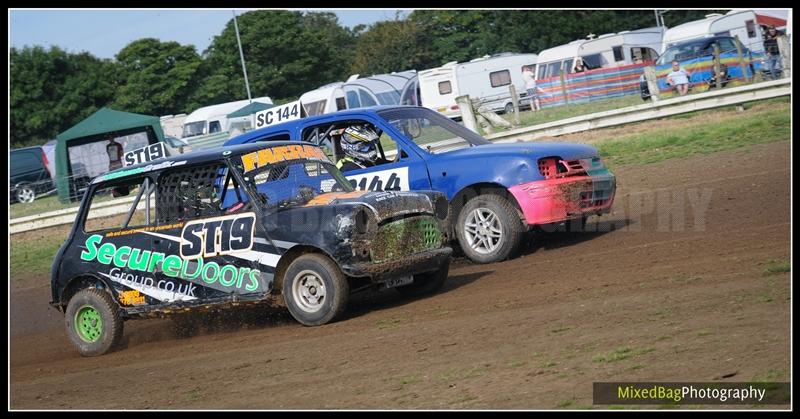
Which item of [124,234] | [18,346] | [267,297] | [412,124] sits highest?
[412,124]

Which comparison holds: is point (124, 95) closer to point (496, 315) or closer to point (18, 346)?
point (18, 346)

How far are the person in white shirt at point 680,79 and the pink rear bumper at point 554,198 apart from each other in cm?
1881

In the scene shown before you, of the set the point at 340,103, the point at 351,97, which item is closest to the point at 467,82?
the point at 351,97

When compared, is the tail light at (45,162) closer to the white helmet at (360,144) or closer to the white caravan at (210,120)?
the white caravan at (210,120)

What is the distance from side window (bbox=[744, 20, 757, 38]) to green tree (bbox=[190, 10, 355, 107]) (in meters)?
34.5

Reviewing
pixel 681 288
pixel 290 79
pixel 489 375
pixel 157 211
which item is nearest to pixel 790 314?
pixel 681 288

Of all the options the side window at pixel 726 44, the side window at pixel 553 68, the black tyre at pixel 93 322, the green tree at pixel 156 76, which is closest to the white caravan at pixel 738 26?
the side window at pixel 553 68

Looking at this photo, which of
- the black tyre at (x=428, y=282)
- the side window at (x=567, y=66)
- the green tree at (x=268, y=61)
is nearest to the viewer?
the black tyre at (x=428, y=282)

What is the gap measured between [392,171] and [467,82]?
30530 mm

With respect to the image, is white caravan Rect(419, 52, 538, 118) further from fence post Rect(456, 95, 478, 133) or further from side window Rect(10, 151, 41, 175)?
fence post Rect(456, 95, 478, 133)

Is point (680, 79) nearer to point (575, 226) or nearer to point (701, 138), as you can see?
point (701, 138)

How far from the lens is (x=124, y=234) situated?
919 cm

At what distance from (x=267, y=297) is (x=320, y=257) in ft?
2.13

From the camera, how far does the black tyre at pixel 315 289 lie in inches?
323
